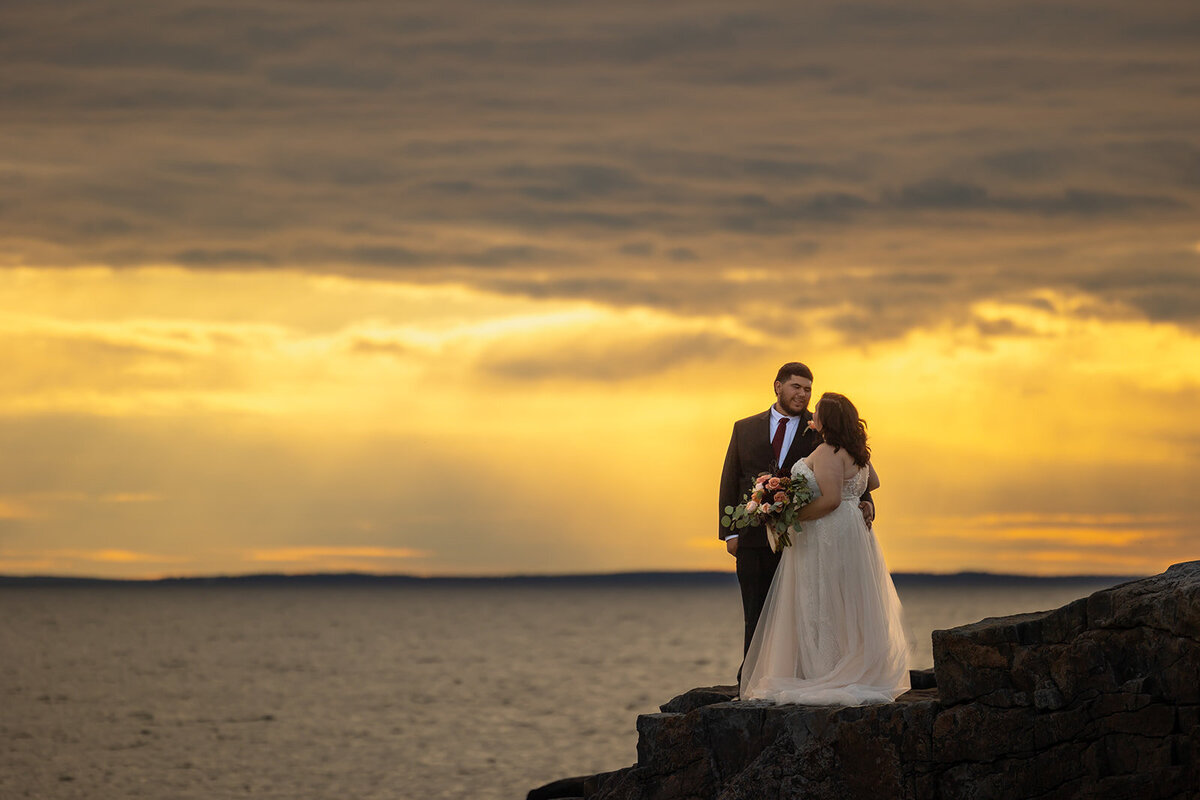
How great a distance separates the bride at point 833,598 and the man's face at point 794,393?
43 cm

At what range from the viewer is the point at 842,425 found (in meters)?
12.3

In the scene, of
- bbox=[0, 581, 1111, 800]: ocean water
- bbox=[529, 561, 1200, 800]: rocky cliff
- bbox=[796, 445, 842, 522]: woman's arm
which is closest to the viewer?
bbox=[529, 561, 1200, 800]: rocky cliff

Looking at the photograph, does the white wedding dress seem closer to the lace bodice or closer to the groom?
the lace bodice

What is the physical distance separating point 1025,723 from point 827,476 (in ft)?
8.40

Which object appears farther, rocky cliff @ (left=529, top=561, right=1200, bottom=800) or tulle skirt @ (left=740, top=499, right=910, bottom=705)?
tulle skirt @ (left=740, top=499, right=910, bottom=705)

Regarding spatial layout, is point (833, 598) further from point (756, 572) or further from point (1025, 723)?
point (1025, 723)

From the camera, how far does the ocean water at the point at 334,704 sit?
3625 centimetres

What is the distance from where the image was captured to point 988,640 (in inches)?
436

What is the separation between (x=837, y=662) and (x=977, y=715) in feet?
5.23

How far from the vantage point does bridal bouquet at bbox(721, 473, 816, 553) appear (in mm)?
12336

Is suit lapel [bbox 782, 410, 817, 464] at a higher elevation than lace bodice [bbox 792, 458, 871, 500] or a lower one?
higher

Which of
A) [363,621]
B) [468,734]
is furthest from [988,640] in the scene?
[363,621]

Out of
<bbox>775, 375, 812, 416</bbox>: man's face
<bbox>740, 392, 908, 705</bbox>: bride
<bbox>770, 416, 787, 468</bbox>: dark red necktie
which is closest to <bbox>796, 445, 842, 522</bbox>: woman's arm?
<bbox>740, 392, 908, 705</bbox>: bride

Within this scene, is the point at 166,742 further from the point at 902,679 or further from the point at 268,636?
the point at 268,636
